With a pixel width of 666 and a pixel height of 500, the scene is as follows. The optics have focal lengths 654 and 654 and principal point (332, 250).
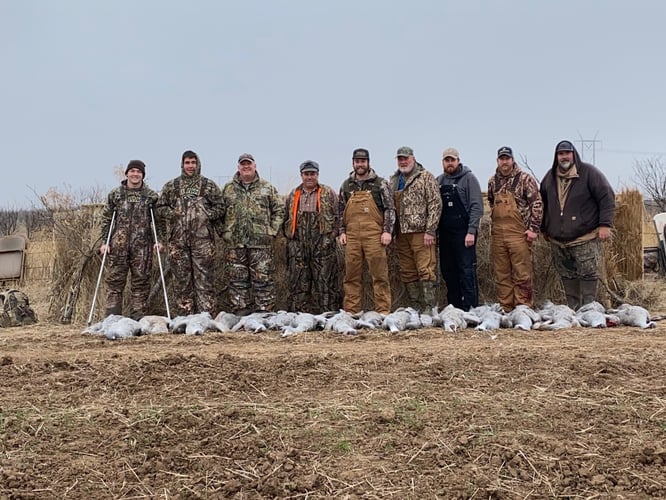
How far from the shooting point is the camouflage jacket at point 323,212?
856 cm

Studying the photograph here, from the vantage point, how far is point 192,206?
8492 mm

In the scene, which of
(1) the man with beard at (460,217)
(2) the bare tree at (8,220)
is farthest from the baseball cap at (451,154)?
(2) the bare tree at (8,220)

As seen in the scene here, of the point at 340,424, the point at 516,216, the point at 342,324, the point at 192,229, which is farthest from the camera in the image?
the point at 192,229

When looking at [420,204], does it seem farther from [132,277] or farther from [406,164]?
[132,277]

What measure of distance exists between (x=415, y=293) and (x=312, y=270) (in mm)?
1419

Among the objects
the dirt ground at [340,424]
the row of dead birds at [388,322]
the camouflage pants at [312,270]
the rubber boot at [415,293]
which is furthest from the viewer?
the rubber boot at [415,293]

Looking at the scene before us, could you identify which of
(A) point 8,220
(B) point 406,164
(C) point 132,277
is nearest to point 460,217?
(B) point 406,164

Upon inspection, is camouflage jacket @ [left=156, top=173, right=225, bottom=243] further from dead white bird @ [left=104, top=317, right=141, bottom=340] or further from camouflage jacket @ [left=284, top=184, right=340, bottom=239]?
dead white bird @ [left=104, top=317, right=141, bottom=340]

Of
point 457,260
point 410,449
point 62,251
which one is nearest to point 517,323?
point 457,260

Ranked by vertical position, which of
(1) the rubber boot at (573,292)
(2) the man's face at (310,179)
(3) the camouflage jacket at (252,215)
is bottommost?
(1) the rubber boot at (573,292)

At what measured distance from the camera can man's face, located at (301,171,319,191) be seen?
8.52 m

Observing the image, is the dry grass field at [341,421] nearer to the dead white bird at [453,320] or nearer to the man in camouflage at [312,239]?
the dead white bird at [453,320]

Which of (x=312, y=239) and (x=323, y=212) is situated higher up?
(x=323, y=212)

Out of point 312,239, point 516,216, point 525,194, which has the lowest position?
point 312,239
